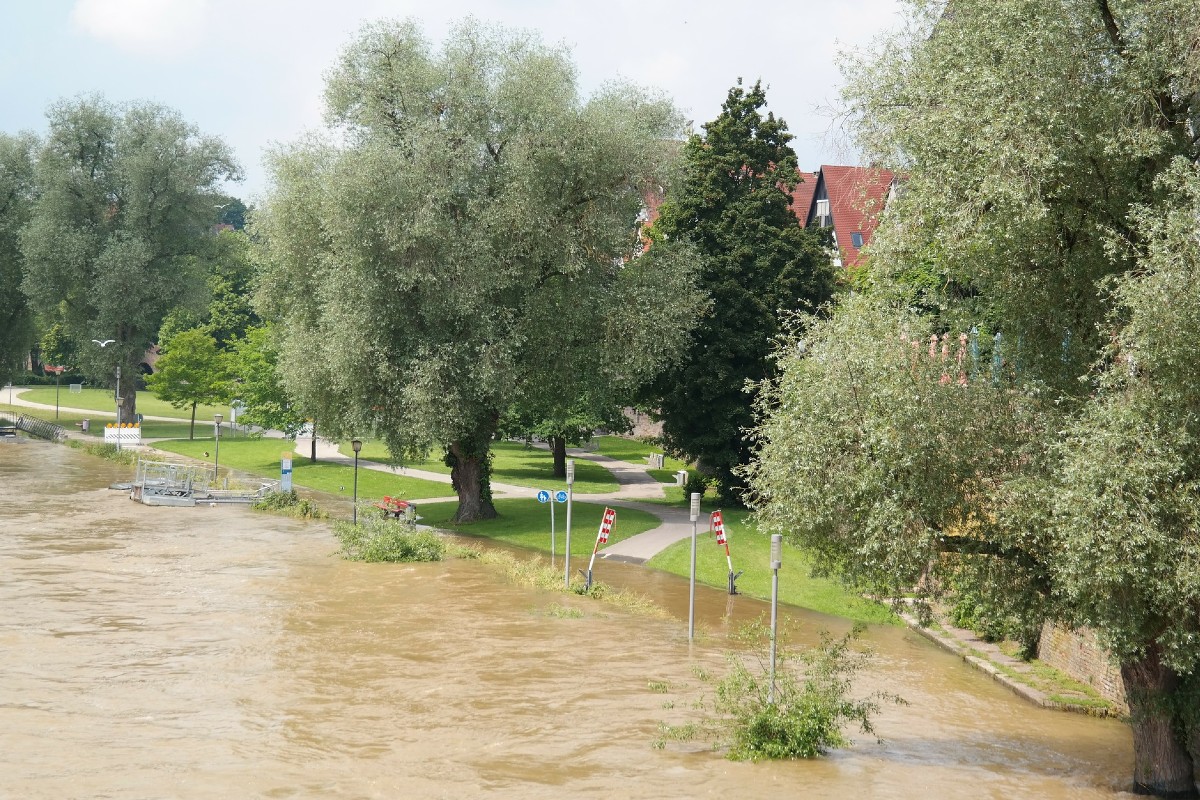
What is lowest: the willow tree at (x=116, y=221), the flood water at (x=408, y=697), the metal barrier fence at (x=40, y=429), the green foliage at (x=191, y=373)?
the flood water at (x=408, y=697)

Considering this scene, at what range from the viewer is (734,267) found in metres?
38.0

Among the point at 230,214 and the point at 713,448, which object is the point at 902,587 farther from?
the point at 230,214

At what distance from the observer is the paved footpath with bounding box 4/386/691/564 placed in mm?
33281

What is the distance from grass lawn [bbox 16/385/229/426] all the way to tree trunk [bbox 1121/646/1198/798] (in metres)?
70.4

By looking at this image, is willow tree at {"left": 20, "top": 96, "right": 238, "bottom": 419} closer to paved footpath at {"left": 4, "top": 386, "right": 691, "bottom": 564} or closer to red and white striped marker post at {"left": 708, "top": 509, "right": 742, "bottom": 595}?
paved footpath at {"left": 4, "top": 386, "right": 691, "bottom": 564}

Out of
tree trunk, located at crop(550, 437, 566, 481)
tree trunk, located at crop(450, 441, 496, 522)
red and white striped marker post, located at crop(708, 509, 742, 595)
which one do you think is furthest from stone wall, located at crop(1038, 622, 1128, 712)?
tree trunk, located at crop(550, 437, 566, 481)

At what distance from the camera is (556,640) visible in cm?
2194

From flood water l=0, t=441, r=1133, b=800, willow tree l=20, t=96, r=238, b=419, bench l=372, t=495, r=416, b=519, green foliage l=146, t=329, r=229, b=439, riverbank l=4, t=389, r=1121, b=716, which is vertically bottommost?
flood water l=0, t=441, r=1133, b=800

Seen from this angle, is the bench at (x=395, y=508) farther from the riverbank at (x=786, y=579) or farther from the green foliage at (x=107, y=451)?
the green foliage at (x=107, y=451)

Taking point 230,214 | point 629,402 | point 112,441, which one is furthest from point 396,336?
point 230,214

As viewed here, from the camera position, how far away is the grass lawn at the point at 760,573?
2662 cm

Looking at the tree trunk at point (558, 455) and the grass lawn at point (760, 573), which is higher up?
the tree trunk at point (558, 455)

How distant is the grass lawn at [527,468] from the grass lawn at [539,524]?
4.89 metres

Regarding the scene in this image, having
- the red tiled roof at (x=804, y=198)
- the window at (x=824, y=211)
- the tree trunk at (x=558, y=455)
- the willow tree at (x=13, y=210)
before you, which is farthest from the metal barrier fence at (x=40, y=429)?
the red tiled roof at (x=804, y=198)
